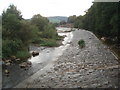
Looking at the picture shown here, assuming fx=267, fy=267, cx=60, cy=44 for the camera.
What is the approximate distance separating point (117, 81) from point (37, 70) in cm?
1406

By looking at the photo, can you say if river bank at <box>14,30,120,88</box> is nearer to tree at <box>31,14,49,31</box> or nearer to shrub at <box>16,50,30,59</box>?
shrub at <box>16,50,30,59</box>

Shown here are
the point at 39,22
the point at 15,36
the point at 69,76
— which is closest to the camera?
the point at 69,76

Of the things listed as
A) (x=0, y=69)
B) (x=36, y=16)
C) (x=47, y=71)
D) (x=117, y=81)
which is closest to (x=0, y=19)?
(x=0, y=69)

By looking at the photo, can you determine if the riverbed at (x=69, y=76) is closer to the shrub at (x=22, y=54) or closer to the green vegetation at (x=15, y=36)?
the green vegetation at (x=15, y=36)

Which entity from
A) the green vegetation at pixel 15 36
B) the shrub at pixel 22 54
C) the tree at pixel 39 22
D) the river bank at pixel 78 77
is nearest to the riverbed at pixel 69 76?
the river bank at pixel 78 77

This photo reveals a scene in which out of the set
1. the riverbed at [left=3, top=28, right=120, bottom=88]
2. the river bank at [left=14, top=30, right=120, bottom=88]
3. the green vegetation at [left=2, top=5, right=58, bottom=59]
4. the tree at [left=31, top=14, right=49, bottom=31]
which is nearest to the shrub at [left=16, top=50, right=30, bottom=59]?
the green vegetation at [left=2, top=5, right=58, bottom=59]

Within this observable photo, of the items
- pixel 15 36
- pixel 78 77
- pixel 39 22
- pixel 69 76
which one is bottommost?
pixel 69 76

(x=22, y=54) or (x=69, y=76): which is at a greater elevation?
(x=69, y=76)

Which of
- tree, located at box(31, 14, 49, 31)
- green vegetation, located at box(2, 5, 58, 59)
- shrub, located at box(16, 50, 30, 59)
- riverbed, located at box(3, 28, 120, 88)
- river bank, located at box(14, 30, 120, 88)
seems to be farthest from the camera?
tree, located at box(31, 14, 49, 31)

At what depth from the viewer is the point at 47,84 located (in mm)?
28047

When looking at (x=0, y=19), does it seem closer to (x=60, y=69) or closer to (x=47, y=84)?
(x=60, y=69)

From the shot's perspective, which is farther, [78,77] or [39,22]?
[39,22]

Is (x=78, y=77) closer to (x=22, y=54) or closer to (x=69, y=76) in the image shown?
(x=69, y=76)

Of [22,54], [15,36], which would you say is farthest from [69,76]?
[15,36]
